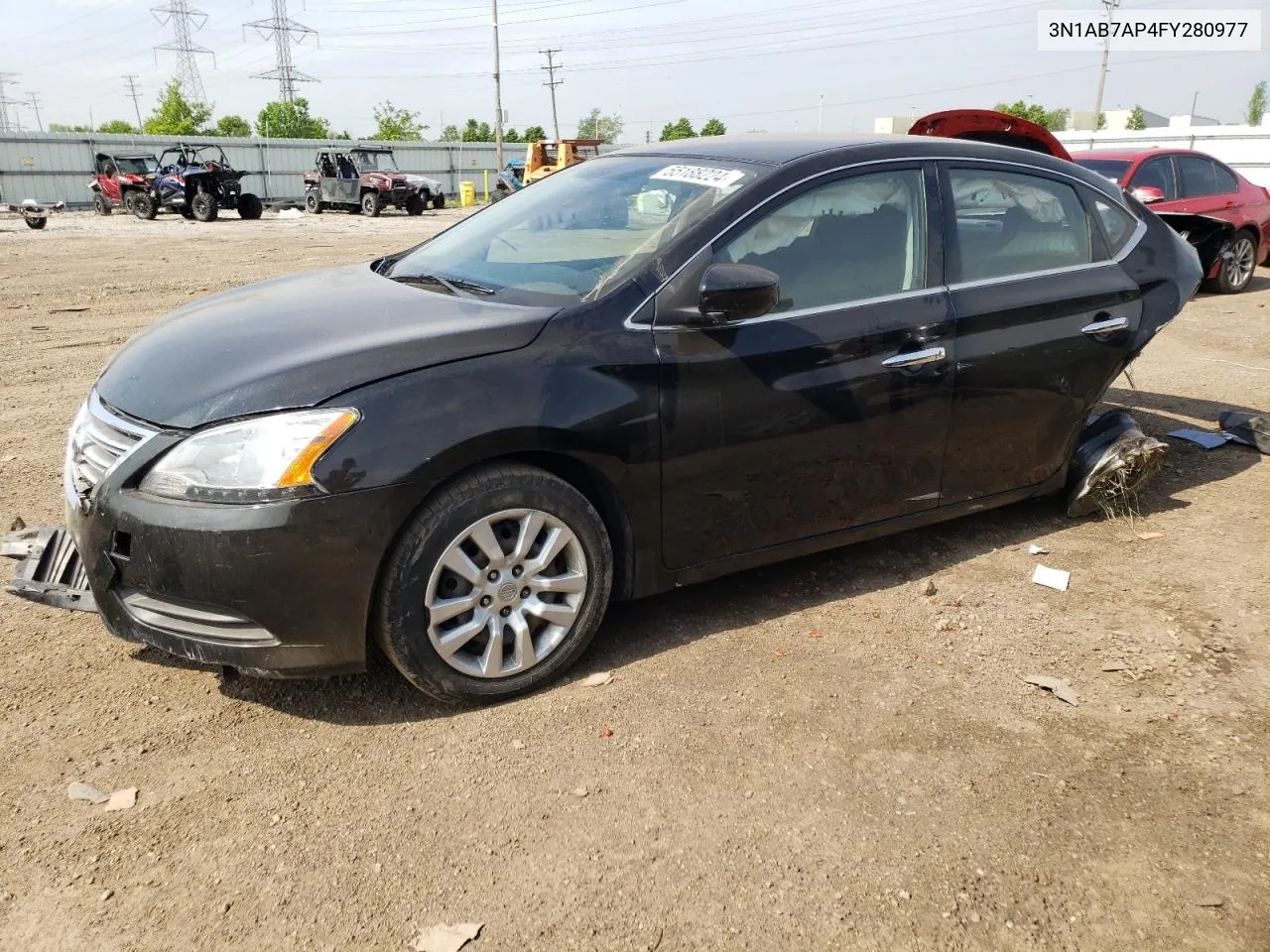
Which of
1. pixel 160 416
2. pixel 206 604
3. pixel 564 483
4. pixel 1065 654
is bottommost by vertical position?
pixel 1065 654

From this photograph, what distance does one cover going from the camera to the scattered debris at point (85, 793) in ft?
9.05

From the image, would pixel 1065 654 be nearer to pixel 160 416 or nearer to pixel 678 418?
pixel 678 418

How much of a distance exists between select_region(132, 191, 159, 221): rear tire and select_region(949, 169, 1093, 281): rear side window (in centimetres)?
2638

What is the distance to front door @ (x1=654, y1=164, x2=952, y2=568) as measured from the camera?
3.38 metres

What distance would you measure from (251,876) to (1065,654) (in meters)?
2.73

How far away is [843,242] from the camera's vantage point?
3.74 meters

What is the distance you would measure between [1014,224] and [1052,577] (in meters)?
1.46

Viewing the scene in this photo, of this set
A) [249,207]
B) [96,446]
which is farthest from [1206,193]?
[249,207]

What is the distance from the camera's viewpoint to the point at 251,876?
8.14ft

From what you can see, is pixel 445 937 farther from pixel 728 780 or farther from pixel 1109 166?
pixel 1109 166

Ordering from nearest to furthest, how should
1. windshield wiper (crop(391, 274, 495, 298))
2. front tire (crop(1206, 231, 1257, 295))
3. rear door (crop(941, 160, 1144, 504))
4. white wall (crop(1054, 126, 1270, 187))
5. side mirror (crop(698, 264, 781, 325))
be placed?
side mirror (crop(698, 264, 781, 325)) → windshield wiper (crop(391, 274, 495, 298)) → rear door (crop(941, 160, 1144, 504)) → front tire (crop(1206, 231, 1257, 295)) → white wall (crop(1054, 126, 1270, 187))

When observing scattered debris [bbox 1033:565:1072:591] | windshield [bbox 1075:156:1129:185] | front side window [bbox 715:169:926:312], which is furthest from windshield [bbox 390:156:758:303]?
windshield [bbox 1075:156:1129:185]

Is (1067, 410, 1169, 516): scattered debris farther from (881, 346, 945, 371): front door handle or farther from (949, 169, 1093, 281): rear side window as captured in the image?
(881, 346, 945, 371): front door handle

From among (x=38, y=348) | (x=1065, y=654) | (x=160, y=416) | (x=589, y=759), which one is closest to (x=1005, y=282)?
(x=1065, y=654)
